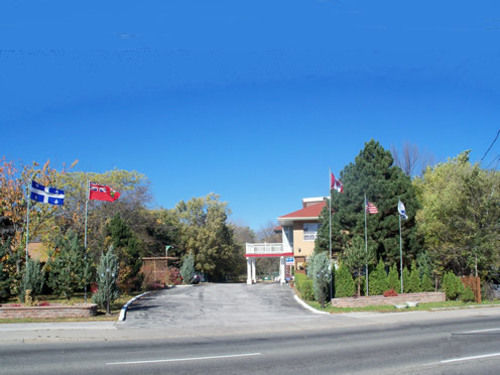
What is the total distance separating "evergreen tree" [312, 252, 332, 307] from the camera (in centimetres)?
2255

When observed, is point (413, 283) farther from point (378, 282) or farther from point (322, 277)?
point (322, 277)

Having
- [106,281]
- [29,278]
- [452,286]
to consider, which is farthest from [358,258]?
[29,278]

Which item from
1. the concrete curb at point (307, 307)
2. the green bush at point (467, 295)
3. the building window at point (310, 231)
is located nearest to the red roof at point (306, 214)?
the building window at point (310, 231)

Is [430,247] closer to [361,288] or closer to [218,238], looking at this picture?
[361,288]

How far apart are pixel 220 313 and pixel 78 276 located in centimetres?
743

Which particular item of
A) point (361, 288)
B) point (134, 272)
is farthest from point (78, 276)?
point (361, 288)

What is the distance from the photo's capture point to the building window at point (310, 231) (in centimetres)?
3976

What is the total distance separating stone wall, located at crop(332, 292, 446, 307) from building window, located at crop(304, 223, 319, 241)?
50.5 ft

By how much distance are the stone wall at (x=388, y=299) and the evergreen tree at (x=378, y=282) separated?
1141 millimetres

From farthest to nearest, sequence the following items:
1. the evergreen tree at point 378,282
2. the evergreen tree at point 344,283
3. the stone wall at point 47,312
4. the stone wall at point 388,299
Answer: the evergreen tree at point 378,282
the evergreen tree at point 344,283
the stone wall at point 388,299
the stone wall at point 47,312

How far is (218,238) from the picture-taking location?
54688mm

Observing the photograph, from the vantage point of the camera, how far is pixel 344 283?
940 inches

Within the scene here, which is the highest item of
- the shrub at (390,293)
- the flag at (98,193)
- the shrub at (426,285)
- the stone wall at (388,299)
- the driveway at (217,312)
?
the flag at (98,193)

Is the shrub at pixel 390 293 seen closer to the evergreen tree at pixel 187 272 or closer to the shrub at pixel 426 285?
the shrub at pixel 426 285
